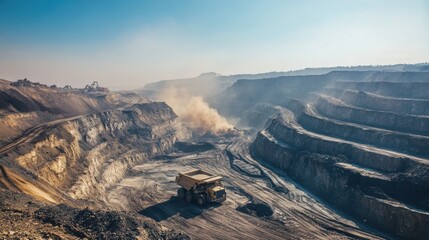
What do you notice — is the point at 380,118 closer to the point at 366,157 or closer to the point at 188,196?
the point at 366,157

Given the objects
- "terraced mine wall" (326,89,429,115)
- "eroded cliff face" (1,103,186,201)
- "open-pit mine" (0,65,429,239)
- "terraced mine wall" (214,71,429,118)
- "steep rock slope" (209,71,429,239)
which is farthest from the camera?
"terraced mine wall" (214,71,429,118)

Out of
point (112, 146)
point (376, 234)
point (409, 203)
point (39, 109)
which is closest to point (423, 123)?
Answer: point (409, 203)

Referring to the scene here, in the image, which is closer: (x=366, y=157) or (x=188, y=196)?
(x=188, y=196)

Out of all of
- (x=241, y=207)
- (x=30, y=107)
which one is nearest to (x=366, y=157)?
(x=241, y=207)

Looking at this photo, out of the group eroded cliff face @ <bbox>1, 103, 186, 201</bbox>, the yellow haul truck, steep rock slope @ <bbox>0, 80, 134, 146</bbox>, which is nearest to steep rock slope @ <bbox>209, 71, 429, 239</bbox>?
the yellow haul truck

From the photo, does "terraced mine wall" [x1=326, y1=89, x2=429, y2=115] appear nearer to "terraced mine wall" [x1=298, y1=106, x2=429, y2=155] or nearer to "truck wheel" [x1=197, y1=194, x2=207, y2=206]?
"terraced mine wall" [x1=298, y1=106, x2=429, y2=155]

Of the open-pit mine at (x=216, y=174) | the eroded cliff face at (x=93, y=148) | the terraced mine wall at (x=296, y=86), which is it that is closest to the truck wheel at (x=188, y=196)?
the open-pit mine at (x=216, y=174)
